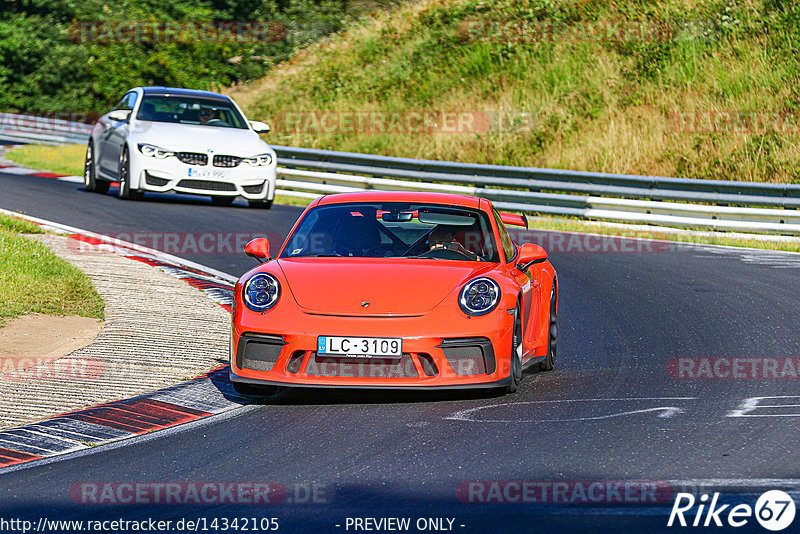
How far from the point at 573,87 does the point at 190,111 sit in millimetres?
12428

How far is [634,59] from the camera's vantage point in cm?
2991

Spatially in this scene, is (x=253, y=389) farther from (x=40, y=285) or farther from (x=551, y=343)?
(x=40, y=285)

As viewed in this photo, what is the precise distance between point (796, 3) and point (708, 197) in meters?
12.6

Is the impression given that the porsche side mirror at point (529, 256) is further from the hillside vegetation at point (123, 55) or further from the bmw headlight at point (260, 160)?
the hillside vegetation at point (123, 55)

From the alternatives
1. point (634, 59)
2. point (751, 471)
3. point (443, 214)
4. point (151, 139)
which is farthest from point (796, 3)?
point (751, 471)

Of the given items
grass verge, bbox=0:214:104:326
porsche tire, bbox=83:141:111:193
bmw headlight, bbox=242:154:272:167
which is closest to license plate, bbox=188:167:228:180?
bmw headlight, bbox=242:154:272:167

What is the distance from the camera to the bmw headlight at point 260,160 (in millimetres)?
18672

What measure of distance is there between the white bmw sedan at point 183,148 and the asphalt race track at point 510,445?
348 inches

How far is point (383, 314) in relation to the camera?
7.43 m

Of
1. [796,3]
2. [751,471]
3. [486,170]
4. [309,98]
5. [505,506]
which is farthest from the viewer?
[309,98]

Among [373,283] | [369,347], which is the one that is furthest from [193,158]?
[369,347]

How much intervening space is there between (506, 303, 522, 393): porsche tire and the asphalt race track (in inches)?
4.2

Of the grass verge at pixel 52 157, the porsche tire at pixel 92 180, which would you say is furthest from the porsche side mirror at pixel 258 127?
the grass verge at pixel 52 157

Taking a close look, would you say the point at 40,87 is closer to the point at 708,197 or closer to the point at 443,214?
the point at 708,197
